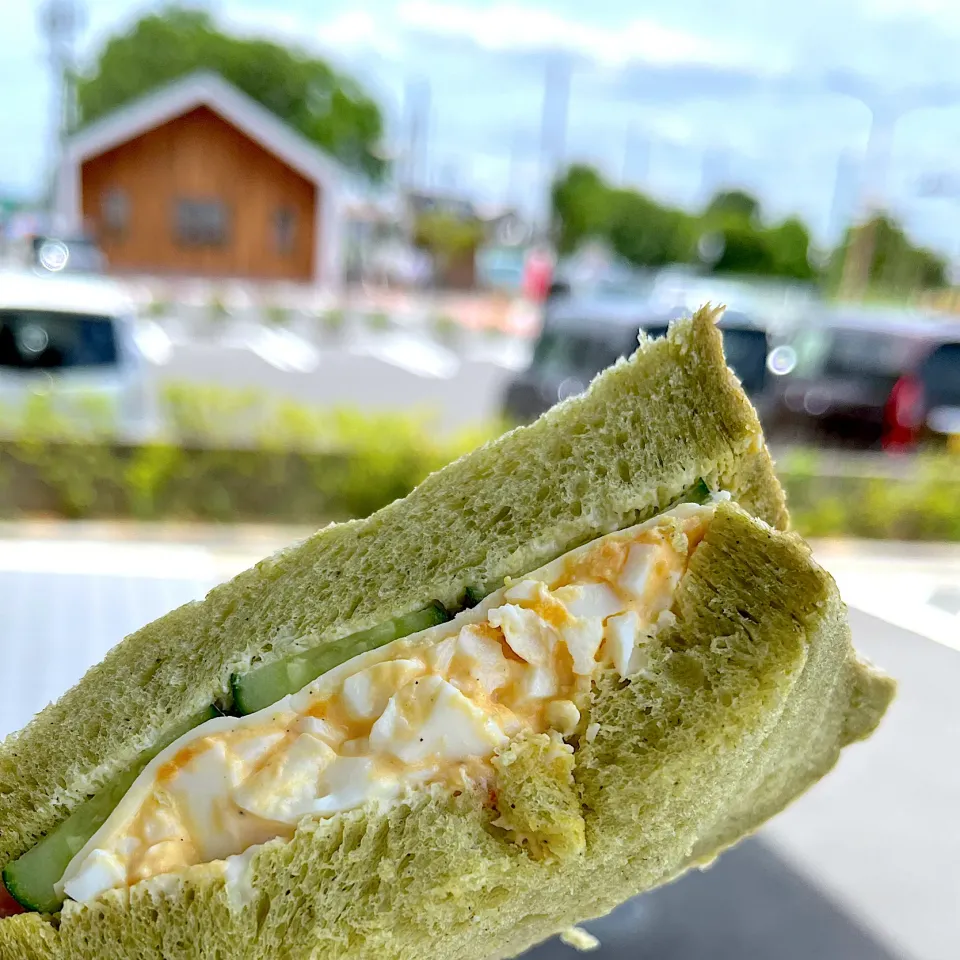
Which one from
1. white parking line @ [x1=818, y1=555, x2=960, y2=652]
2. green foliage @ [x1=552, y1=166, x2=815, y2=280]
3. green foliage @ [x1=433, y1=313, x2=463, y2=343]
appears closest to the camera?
white parking line @ [x1=818, y1=555, x2=960, y2=652]

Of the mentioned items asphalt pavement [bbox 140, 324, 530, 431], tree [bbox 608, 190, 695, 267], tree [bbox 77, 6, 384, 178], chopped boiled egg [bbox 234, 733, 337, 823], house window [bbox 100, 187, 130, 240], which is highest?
tree [bbox 77, 6, 384, 178]

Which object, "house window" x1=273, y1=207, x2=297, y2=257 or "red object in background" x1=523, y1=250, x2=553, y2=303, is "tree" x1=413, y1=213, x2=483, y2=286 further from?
"house window" x1=273, y1=207, x2=297, y2=257

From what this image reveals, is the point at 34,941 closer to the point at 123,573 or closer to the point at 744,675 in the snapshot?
A: the point at 744,675

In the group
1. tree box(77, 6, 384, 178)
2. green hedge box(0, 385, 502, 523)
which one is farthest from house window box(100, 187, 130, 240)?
green hedge box(0, 385, 502, 523)

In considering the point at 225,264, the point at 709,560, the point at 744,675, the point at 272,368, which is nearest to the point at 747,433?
the point at 709,560

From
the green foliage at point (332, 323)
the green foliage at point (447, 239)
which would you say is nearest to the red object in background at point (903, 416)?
the green foliage at point (332, 323)

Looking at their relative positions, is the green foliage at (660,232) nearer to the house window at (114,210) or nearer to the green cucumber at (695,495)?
the house window at (114,210)
